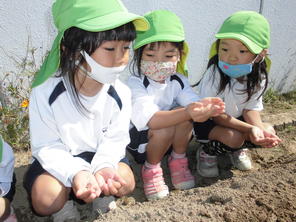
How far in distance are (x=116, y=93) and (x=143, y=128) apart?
0.43m

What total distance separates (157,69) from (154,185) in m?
0.80

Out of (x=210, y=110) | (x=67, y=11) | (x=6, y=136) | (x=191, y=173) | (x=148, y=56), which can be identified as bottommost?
Answer: (x=191, y=173)

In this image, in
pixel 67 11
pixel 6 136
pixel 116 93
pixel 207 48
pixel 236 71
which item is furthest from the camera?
pixel 207 48

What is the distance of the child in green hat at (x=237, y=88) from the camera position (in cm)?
244

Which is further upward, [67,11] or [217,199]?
Answer: [67,11]

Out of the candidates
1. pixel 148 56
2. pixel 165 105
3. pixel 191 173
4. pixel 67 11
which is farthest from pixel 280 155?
pixel 67 11

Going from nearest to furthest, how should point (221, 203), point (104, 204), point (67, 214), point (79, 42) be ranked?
point (79, 42), point (221, 203), point (67, 214), point (104, 204)

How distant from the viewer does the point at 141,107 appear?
7.71ft

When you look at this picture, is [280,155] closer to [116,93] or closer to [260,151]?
[260,151]

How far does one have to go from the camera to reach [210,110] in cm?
218

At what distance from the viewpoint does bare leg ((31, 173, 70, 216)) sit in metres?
1.93

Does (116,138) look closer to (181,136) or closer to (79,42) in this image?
(181,136)

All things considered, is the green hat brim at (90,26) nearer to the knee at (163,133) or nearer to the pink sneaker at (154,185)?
the knee at (163,133)

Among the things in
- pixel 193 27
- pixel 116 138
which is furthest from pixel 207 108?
pixel 193 27
